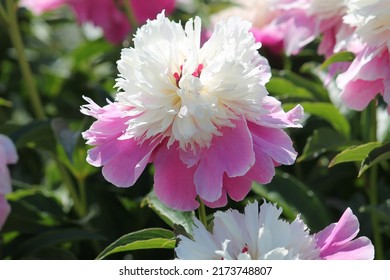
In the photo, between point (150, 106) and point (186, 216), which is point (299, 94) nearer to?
point (186, 216)

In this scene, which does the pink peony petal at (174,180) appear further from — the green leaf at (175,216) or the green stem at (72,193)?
the green stem at (72,193)

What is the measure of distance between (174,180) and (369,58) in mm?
253

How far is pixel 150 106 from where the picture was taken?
82 centimetres

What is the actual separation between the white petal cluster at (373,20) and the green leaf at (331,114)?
0.27 metres

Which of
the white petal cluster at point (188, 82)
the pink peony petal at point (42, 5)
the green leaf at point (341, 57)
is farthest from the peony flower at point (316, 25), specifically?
the pink peony petal at point (42, 5)

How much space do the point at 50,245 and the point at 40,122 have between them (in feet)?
0.64

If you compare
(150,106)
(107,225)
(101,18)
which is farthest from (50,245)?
(101,18)

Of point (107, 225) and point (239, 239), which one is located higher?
point (239, 239)

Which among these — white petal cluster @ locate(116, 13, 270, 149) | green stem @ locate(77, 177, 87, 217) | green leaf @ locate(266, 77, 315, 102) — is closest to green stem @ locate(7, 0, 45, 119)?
green stem @ locate(77, 177, 87, 217)

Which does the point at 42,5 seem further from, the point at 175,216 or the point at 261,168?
the point at 261,168

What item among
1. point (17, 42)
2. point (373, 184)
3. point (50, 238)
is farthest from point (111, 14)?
point (373, 184)

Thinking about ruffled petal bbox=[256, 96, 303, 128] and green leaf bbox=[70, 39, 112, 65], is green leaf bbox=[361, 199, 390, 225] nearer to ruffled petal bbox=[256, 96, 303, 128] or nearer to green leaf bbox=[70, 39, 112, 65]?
ruffled petal bbox=[256, 96, 303, 128]

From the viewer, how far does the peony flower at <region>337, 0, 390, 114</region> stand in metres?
0.91

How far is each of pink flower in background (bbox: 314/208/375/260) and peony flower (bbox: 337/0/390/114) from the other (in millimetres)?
163
